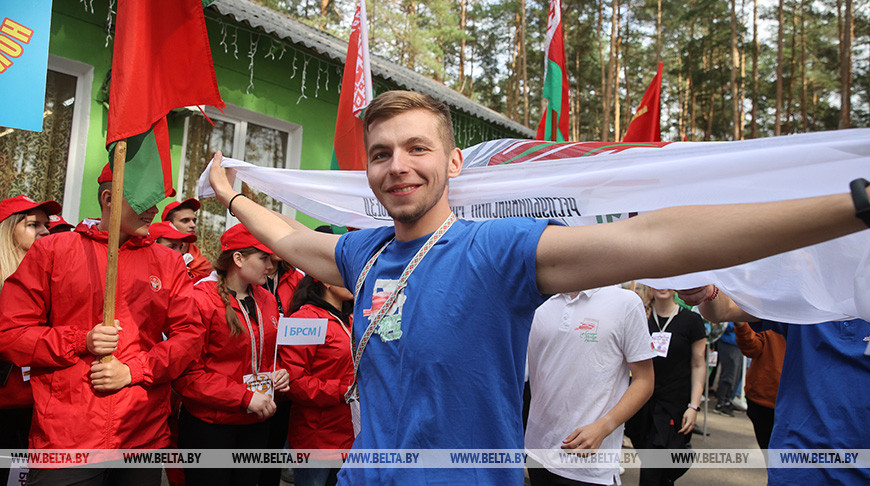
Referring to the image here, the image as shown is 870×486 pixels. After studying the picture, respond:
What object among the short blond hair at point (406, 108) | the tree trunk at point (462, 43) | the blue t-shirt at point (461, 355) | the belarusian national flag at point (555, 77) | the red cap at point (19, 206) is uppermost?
the tree trunk at point (462, 43)

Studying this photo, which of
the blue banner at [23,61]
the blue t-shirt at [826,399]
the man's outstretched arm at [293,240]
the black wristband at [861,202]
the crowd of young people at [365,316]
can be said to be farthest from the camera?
the blue banner at [23,61]

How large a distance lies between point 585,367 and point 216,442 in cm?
250

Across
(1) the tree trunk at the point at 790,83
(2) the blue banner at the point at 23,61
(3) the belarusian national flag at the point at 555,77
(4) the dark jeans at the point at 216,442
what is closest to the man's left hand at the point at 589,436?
(4) the dark jeans at the point at 216,442

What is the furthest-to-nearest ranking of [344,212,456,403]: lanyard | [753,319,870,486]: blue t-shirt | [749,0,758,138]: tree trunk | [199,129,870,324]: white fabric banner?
[749,0,758,138]: tree trunk < [753,319,870,486]: blue t-shirt < [344,212,456,403]: lanyard < [199,129,870,324]: white fabric banner

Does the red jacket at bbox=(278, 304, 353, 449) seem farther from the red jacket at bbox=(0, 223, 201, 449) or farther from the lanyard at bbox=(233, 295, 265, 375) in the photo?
the red jacket at bbox=(0, 223, 201, 449)

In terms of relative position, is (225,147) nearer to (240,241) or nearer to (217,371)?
(240,241)

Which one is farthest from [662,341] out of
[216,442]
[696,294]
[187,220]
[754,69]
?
[754,69]

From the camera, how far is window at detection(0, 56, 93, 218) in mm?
6852

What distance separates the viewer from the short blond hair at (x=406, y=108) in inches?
83.4

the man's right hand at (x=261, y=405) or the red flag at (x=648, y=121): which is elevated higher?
the red flag at (x=648, y=121)

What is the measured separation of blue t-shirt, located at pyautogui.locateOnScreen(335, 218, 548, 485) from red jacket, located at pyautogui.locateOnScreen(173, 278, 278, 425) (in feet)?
7.43

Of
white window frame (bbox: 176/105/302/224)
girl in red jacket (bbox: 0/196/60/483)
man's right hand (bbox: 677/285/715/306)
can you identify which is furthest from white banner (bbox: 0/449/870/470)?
white window frame (bbox: 176/105/302/224)

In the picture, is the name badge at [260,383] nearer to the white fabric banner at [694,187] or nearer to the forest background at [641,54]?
the white fabric banner at [694,187]

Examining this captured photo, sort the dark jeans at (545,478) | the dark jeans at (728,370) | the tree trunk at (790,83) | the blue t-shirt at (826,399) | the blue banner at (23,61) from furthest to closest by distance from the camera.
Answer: the tree trunk at (790,83)
the dark jeans at (728,370)
the dark jeans at (545,478)
the blue banner at (23,61)
the blue t-shirt at (826,399)
